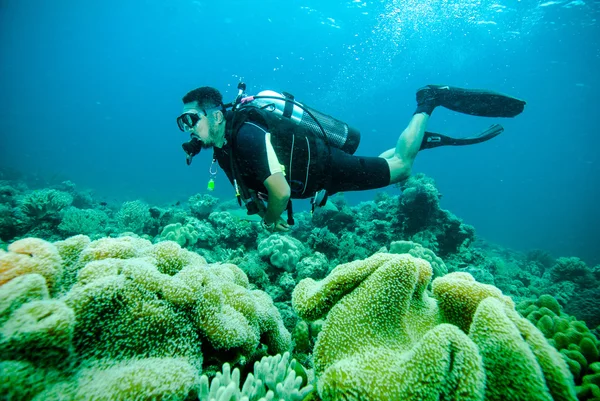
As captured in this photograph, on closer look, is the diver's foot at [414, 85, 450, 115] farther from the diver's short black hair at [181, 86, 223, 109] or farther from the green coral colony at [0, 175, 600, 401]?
the green coral colony at [0, 175, 600, 401]

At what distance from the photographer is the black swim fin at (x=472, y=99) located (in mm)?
5742

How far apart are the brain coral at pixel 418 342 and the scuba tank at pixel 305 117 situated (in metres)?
3.18

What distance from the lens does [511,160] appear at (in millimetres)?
135375

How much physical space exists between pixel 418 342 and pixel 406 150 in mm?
4570

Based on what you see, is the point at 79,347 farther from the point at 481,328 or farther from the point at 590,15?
the point at 590,15

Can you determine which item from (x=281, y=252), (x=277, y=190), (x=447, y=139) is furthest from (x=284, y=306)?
(x=447, y=139)

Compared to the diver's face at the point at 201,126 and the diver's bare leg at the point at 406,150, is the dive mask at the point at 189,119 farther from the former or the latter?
the diver's bare leg at the point at 406,150

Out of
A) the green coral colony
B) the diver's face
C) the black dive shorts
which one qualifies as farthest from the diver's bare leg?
the diver's face

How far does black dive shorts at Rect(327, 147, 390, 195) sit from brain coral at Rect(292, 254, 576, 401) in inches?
118

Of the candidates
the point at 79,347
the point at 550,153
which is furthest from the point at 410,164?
the point at 550,153

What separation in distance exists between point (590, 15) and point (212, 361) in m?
50.3

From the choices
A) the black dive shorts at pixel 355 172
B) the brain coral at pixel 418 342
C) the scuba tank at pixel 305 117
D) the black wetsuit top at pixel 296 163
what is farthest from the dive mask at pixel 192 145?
the brain coral at pixel 418 342

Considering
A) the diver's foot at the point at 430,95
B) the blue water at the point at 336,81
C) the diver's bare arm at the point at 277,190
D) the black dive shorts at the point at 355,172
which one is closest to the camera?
the diver's bare arm at the point at 277,190

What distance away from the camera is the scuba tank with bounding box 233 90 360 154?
4.46 metres
